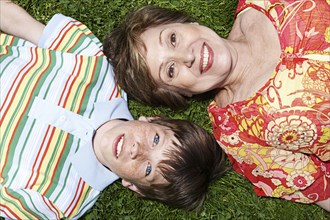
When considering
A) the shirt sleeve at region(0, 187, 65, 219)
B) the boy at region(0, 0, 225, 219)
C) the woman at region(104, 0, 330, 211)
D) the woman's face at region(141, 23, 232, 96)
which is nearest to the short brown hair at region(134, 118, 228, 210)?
the boy at region(0, 0, 225, 219)

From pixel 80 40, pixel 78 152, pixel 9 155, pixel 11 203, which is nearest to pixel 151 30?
pixel 80 40

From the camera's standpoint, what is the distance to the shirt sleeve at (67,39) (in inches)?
156

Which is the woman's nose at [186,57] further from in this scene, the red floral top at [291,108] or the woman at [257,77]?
the red floral top at [291,108]

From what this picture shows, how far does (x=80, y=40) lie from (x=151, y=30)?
75 cm

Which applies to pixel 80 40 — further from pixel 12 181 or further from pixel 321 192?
pixel 321 192

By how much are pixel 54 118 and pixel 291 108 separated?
1.76m

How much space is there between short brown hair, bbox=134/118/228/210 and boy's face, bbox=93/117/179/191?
0.06 meters

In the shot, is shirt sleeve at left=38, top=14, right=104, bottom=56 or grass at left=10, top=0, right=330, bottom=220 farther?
grass at left=10, top=0, right=330, bottom=220

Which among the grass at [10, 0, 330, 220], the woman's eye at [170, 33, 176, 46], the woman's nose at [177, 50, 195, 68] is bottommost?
the grass at [10, 0, 330, 220]

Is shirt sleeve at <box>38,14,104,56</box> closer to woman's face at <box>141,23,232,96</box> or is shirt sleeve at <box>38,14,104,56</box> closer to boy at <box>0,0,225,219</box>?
boy at <box>0,0,225,219</box>

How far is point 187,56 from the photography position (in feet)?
11.0

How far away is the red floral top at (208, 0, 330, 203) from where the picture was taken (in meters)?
3.33

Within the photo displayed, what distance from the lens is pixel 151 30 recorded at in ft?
11.7

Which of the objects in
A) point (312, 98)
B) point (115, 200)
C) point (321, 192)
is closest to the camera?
point (312, 98)
